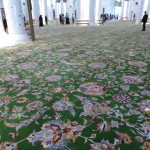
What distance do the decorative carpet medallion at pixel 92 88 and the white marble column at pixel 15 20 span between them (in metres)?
5.15

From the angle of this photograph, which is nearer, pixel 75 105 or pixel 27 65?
pixel 75 105

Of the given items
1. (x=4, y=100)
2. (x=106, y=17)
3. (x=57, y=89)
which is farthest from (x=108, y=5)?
(x=4, y=100)

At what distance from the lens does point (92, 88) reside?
8.57ft

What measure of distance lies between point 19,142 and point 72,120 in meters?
0.62

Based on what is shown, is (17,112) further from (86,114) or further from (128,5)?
(128,5)

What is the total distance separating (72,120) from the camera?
186 centimetres

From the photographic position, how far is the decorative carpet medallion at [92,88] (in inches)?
98.0

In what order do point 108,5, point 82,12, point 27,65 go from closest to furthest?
point 27,65 → point 82,12 → point 108,5

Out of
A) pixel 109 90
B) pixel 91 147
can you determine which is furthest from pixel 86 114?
pixel 109 90

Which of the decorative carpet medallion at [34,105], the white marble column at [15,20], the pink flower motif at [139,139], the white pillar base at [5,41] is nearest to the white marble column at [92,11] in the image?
the white marble column at [15,20]

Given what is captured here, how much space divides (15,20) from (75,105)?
611cm

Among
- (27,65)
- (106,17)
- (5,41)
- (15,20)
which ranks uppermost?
(106,17)

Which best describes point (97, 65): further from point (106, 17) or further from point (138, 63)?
point (106, 17)

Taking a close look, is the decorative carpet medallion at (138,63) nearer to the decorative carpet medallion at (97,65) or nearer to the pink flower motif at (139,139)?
the decorative carpet medallion at (97,65)
